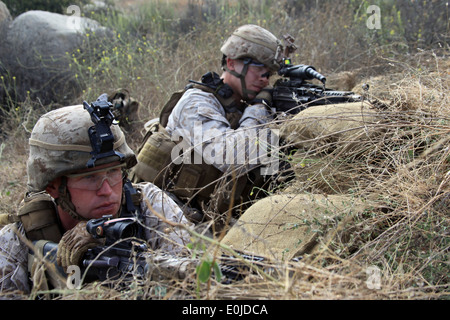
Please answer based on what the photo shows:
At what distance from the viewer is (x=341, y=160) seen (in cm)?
267

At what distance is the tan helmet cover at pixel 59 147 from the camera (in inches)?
91.2

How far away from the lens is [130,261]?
1.87m

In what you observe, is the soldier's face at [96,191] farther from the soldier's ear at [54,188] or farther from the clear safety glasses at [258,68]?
the clear safety glasses at [258,68]

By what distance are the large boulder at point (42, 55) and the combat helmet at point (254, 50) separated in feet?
11.9

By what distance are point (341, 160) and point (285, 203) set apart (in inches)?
14.9

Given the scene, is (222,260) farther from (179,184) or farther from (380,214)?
(179,184)

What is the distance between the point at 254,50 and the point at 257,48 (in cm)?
3

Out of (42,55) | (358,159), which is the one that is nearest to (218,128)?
(358,159)

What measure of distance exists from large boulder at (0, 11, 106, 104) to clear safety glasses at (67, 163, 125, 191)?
5.01m

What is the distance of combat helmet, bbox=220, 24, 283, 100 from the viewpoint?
414 cm

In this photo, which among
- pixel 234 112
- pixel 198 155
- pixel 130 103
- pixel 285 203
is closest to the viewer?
pixel 285 203

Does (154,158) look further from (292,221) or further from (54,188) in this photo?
(292,221)

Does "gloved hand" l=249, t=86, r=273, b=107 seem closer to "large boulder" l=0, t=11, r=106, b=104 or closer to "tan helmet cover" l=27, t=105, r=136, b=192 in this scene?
"tan helmet cover" l=27, t=105, r=136, b=192
